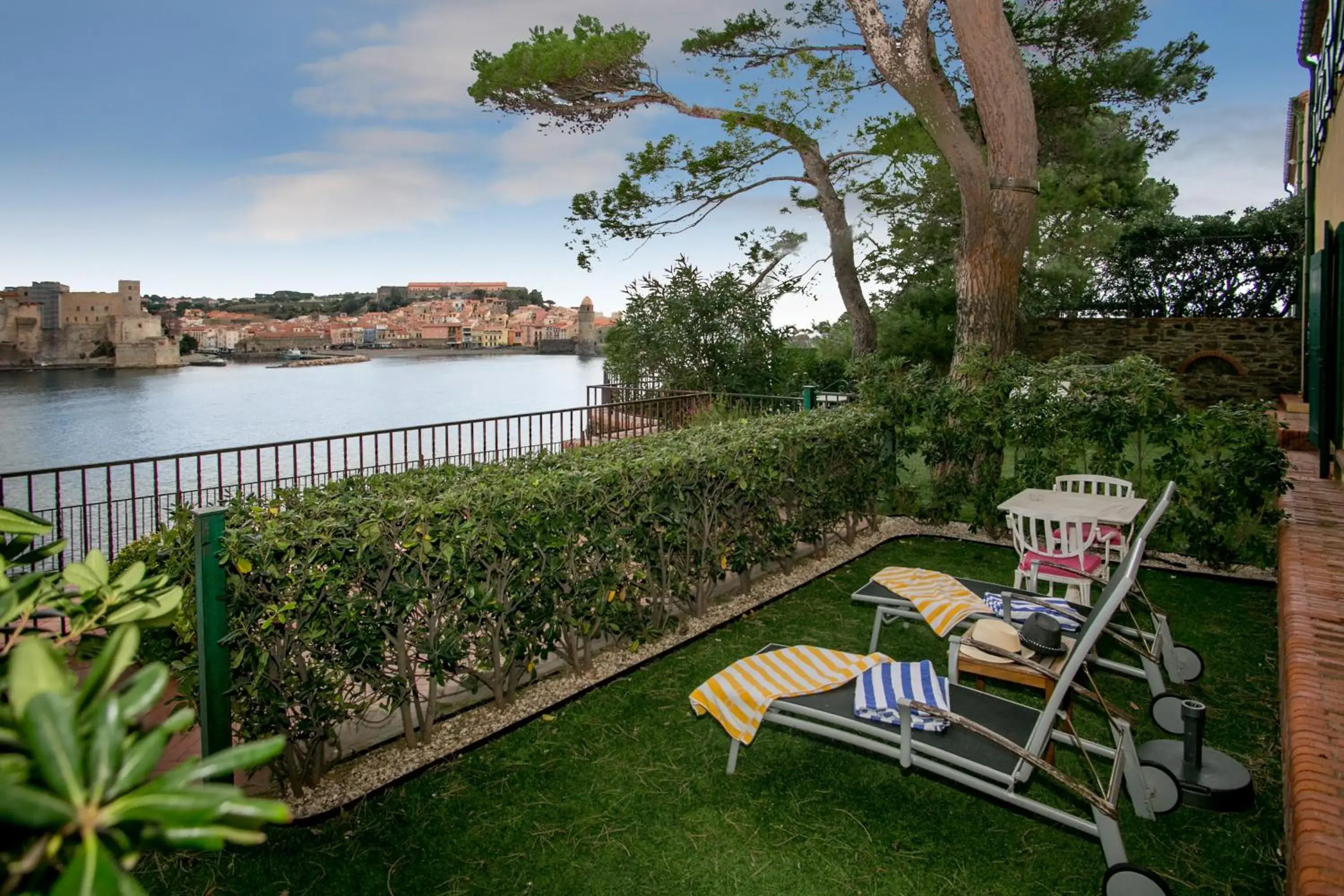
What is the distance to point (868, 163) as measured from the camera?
1351cm

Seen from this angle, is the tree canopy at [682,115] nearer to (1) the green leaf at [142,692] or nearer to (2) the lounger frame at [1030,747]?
(2) the lounger frame at [1030,747]

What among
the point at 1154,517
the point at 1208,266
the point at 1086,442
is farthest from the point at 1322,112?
the point at 1208,266

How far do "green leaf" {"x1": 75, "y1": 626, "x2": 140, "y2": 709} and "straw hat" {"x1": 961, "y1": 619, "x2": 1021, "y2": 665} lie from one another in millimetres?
3031

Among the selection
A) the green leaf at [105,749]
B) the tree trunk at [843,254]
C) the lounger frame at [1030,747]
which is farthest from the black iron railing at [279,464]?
the tree trunk at [843,254]

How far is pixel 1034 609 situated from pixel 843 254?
949cm

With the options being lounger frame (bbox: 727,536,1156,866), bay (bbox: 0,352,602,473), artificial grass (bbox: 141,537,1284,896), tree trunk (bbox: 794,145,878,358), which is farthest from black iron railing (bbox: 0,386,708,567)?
tree trunk (bbox: 794,145,878,358)

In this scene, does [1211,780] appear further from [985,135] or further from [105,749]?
[985,135]

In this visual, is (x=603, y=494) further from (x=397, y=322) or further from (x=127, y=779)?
(x=397, y=322)

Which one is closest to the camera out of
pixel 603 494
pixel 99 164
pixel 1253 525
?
pixel 603 494

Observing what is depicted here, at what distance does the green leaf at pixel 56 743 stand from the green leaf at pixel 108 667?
3 centimetres

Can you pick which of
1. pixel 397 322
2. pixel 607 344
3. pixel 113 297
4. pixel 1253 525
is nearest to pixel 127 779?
pixel 1253 525

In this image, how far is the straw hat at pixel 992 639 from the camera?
10.5ft

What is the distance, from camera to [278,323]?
1838 cm

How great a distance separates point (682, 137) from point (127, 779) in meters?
12.7
